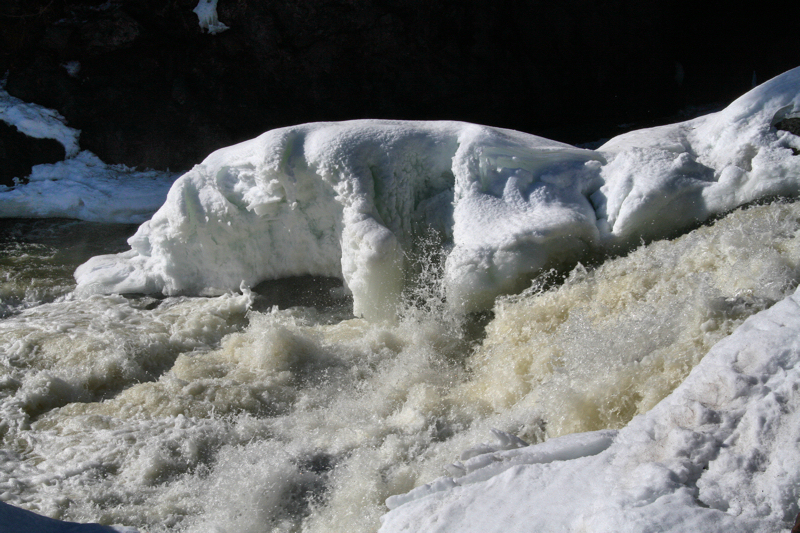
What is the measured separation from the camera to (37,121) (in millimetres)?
7676

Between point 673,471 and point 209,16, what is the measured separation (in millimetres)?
7829

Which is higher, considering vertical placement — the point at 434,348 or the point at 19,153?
the point at 19,153

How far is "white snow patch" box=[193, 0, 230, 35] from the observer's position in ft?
24.9

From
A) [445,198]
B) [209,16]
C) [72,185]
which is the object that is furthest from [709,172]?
[72,185]

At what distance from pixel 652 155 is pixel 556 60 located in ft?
17.7

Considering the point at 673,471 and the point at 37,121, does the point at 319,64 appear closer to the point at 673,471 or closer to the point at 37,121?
the point at 37,121

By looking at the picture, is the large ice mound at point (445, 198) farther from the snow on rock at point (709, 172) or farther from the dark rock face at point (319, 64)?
the dark rock face at point (319, 64)

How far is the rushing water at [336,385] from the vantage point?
2.64 metres

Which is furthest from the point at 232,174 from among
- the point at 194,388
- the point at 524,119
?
the point at 524,119

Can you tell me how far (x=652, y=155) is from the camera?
3.87 m

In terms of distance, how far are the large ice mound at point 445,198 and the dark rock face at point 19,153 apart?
3.48 meters

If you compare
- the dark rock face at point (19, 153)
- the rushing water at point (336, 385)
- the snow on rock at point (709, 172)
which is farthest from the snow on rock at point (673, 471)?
the dark rock face at point (19, 153)

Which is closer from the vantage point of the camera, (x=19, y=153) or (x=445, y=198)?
(x=445, y=198)

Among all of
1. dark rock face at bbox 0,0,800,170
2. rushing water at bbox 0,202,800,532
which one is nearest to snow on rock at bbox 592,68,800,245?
rushing water at bbox 0,202,800,532
